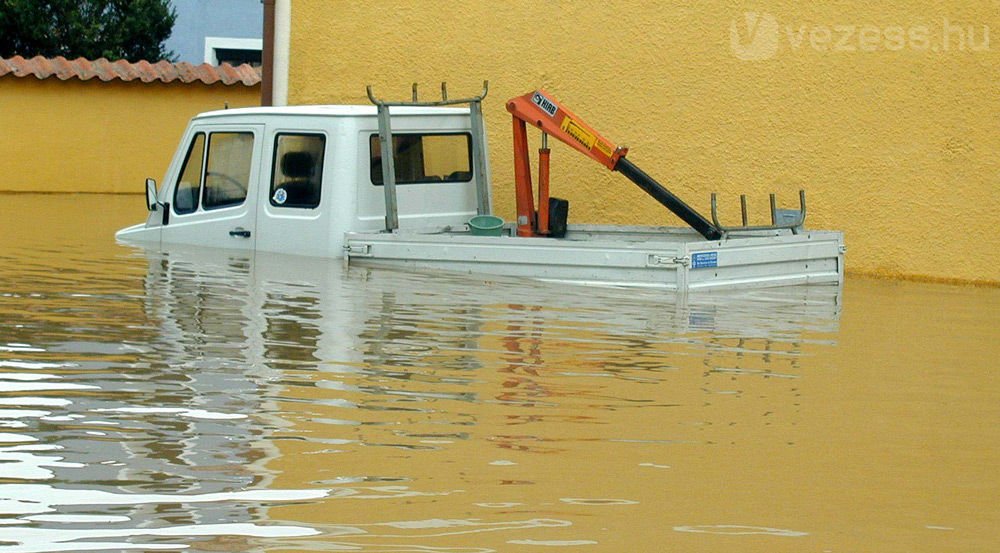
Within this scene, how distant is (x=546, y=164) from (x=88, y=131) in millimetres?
13890

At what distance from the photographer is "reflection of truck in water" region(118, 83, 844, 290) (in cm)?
1214

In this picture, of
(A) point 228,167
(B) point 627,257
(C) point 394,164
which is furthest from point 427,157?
(B) point 627,257

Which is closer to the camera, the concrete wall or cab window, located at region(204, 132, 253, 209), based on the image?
cab window, located at region(204, 132, 253, 209)

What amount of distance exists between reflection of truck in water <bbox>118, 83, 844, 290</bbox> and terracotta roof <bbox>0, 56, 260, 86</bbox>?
1201 cm

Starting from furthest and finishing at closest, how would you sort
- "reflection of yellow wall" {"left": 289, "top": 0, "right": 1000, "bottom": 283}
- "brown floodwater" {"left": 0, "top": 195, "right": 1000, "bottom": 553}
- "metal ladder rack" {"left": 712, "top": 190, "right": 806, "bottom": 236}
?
"reflection of yellow wall" {"left": 289, "top": 0, "right": 1000, "bottom": 283} → "metal ladder rack" {"left": 712, "top": 190, "right": 806, "bottom": 236} → "brown floodwater" {"left": 0, "top": 195, "right": 1000, "bottom": 553}

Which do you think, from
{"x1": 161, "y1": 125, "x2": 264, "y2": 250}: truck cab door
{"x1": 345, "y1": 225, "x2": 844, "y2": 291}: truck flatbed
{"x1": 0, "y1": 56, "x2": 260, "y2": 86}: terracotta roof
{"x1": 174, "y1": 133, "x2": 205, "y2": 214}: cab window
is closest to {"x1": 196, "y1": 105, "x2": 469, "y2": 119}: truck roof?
{"x1": 161, "y1": 125, "x2": 264, "y2": 250}: truck cab door

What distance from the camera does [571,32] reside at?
52.5ft

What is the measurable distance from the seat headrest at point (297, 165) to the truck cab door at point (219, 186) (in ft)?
0.76

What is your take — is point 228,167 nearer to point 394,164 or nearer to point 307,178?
point 307,178

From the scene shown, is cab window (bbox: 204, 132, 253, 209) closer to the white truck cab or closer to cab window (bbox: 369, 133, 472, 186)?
the white truck cab

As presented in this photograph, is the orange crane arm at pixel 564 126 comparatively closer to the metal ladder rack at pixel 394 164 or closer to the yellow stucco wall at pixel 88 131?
the metal ladder rack at pixel 394 164

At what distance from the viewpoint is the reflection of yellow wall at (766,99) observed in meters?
14.3

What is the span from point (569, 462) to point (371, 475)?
763 millimetres

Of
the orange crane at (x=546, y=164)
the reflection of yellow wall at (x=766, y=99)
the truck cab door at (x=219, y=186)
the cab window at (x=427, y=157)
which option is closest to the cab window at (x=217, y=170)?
the truck cab door at (x=219, y=186)
